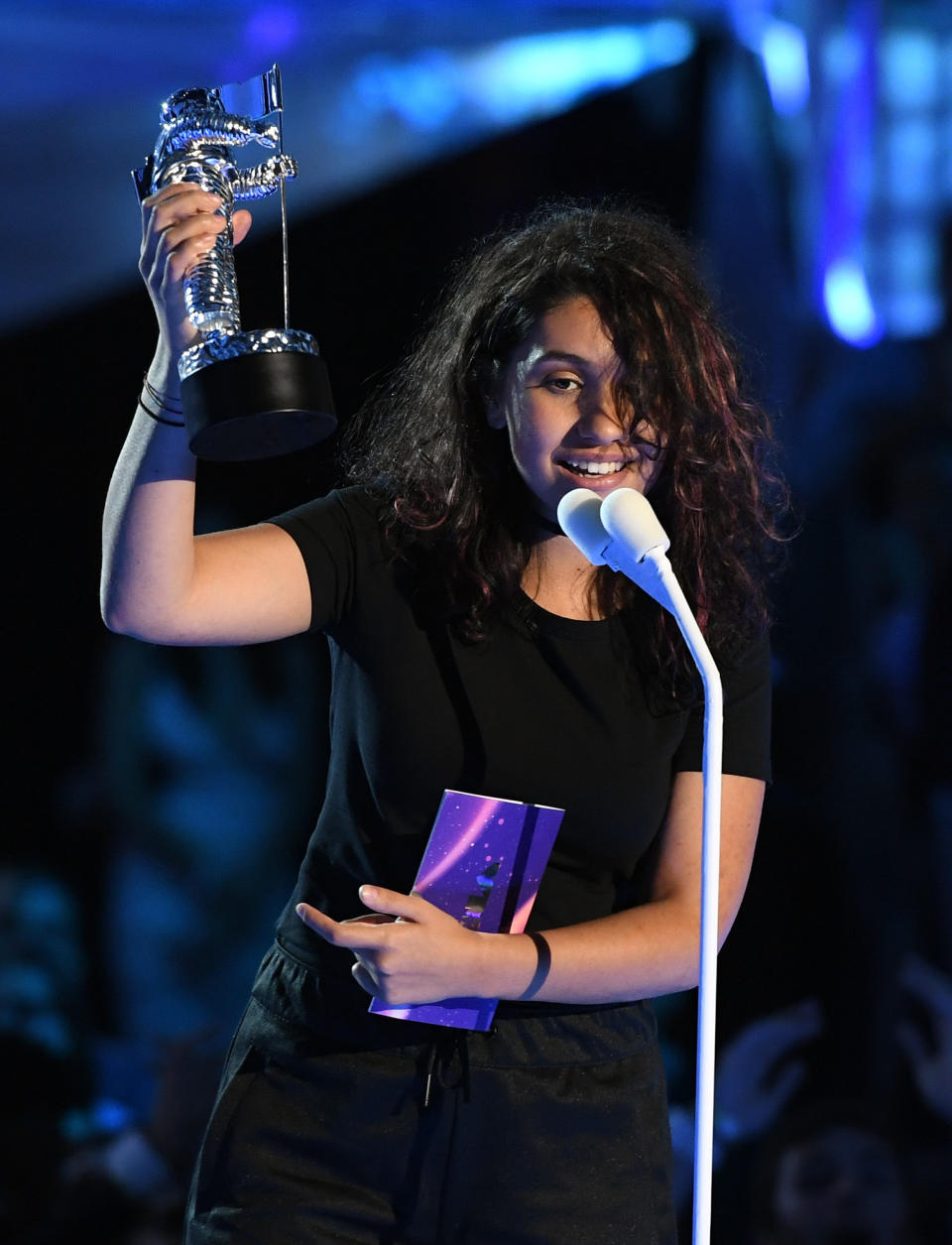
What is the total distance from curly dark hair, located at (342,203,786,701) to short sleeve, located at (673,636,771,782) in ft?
0.08

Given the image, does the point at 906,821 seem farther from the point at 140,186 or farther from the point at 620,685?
the point at 140,186

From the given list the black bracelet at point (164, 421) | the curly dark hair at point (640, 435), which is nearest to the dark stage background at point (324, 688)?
the curly dark hair at point (640, 435)

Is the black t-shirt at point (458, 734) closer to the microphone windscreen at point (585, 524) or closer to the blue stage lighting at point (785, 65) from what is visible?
the microphone windscreen at point (585, 524)

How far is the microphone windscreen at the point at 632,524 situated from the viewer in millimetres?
860

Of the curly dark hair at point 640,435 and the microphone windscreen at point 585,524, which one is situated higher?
the curly dark hair at point 640,435

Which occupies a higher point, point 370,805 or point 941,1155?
point 370,805

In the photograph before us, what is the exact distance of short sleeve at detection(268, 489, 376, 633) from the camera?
1.11 metres

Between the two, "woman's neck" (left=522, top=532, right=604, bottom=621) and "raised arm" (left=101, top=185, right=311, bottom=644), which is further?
"woman's neck" (left=522, top=532, right=604, bottom=621)

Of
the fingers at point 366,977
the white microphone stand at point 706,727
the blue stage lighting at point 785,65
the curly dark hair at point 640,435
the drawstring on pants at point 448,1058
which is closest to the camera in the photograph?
the white microphone stand at point 706,727

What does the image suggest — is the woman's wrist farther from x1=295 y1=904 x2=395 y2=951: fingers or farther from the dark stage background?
the dark stage background

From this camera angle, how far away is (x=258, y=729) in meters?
2.49

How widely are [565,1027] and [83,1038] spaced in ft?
5.14

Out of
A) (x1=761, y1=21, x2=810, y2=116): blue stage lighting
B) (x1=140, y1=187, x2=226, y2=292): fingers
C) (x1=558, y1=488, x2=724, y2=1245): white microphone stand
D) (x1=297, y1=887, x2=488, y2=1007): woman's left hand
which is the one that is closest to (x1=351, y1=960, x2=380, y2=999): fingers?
(x1=297, y1=887, x2=488, y2=1007): woman's left hand

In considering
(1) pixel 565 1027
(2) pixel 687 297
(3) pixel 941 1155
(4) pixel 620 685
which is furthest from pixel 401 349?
(3) pixel 941 1155
